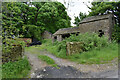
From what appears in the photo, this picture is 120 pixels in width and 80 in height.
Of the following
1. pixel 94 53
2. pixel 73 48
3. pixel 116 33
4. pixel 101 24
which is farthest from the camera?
pixel 101 24

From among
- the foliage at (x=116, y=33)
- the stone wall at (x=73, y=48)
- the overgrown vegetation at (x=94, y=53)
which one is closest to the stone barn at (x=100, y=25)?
the foliage at (x=116, y=33)

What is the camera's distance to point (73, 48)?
295 inches

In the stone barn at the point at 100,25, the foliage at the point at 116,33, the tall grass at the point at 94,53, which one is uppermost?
the stone barn at the point at 100,25

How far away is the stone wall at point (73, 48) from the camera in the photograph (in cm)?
733

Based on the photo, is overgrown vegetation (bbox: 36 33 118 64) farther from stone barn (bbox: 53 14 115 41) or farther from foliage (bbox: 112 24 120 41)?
stone barn (bbox: 53 14 115 41)

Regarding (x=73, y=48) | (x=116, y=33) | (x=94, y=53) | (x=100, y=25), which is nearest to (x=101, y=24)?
(x=100, y=25)

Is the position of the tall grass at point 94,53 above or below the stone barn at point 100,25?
below

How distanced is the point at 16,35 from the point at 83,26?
489 inches

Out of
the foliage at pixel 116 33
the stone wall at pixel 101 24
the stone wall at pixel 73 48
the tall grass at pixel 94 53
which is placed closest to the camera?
the tall grass at pixel 94 53

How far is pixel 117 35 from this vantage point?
10.8 metres

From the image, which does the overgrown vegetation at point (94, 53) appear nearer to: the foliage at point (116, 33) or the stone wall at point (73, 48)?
the stone wall at point (73, 48)

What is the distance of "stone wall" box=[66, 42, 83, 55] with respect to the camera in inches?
289

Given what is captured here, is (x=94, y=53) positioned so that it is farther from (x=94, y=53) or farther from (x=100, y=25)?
(x=100, y=25)

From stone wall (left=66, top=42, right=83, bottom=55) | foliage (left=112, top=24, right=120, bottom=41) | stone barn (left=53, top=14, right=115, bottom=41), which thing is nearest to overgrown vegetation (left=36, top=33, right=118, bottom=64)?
stone wall (left=66, top=42, right=83, bottom=55)
